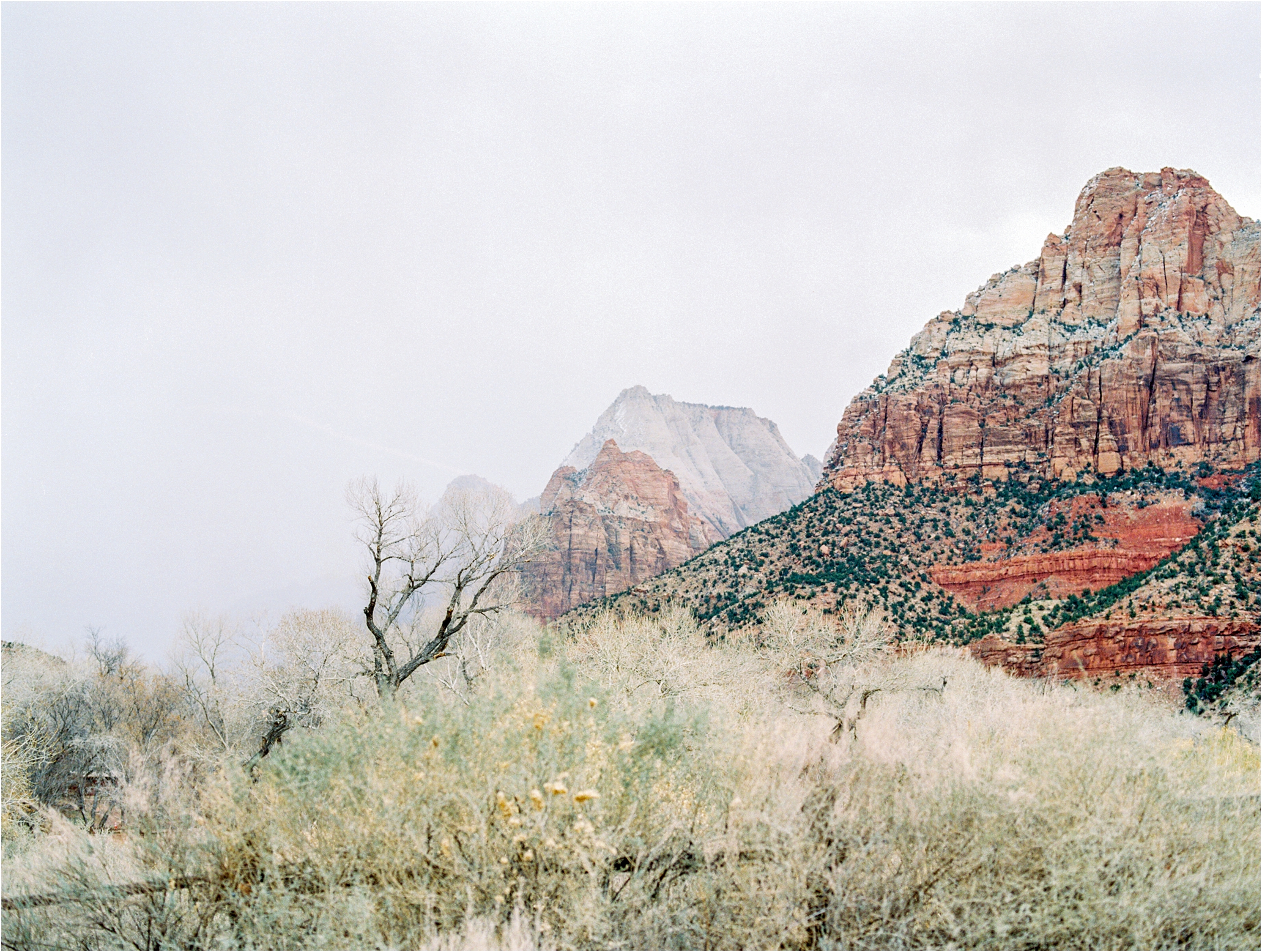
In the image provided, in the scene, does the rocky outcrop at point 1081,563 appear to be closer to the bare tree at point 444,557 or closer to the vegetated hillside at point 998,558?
the vegetated hillside at point 998,558

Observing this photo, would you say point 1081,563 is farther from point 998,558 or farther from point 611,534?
point 611,534

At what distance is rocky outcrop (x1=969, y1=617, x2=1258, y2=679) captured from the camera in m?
34.4

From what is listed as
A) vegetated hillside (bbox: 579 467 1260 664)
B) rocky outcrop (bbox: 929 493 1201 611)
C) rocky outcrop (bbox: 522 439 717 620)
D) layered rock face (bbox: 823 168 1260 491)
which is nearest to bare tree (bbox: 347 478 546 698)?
vegetated hillside (bbox: 579 467 1260 664)

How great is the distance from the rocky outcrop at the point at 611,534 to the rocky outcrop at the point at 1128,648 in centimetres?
6365

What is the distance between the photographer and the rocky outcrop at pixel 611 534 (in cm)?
11056

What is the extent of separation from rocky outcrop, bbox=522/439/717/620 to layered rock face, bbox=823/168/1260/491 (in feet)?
156

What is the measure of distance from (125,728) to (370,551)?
921 inches

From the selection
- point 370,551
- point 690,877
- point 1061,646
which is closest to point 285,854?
point 690,877

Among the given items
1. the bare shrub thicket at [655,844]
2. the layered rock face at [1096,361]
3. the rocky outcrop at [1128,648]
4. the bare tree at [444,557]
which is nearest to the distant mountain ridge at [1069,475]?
the rocky outcrop at [1128,648]

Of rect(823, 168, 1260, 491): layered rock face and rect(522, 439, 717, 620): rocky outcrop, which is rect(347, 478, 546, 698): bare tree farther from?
rect(522, 439, 717, 620): rocky outcrop

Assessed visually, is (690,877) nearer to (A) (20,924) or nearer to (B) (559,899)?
(B) (559,899)

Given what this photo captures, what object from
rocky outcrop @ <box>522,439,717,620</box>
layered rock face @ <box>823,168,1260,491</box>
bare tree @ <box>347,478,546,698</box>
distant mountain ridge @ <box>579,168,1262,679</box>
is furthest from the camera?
rocky outcrop @ <box>522,439,717,620</box>

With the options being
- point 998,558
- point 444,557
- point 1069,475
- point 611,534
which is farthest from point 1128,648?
point 611,534

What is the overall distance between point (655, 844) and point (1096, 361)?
7901cm
